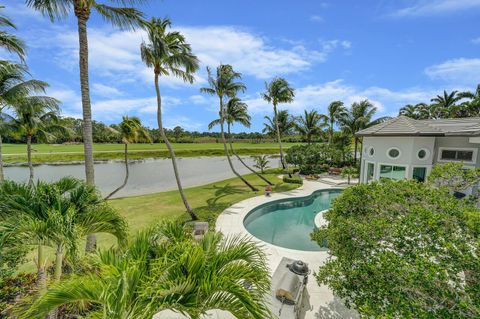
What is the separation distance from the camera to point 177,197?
614 inches

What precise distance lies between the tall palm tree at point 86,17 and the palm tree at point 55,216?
190cm

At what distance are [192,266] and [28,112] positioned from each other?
58.7ft

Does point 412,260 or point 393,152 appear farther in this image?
point 393,152

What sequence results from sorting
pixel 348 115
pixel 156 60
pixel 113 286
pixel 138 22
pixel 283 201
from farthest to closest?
1. pixel 348 115
2. pixel 283 201
3. pixel 156 60
4. pixel 138 22
5. pixel 113 286

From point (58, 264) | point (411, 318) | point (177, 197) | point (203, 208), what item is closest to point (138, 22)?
point (58, 264)

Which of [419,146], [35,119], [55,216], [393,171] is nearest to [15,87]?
[35,119]

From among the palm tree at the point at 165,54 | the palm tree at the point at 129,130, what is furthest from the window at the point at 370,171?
the palm tree at the point at 129,130

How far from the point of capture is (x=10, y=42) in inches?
290

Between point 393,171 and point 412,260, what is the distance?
12813 mm

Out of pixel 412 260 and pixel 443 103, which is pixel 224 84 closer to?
pixel 412 260

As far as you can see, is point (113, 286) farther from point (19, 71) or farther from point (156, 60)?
point (19, 71)

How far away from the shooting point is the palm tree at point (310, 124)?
28902 millimetres

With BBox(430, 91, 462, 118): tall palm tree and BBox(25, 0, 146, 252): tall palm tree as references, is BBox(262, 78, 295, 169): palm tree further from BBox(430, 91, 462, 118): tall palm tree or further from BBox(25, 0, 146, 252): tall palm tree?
BBox(430, 91, 462, 118): tall palm tree

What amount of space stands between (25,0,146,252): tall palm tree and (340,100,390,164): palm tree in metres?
27.3
